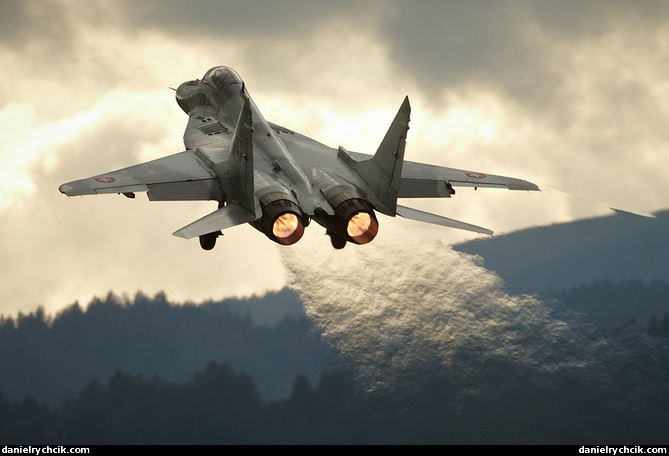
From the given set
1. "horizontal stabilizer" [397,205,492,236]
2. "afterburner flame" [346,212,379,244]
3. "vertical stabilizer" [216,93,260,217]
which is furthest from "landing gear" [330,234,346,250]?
"vertical stabilizer" [216,93,260,217]

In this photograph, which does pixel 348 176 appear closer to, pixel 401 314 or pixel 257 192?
pixel 257 192

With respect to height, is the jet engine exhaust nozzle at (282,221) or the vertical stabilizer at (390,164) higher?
the vertical stabilizer at (390,164)

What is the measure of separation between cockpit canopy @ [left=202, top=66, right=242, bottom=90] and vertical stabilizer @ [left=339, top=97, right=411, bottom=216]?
8.69 meters

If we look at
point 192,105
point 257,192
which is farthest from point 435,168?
point 192,105

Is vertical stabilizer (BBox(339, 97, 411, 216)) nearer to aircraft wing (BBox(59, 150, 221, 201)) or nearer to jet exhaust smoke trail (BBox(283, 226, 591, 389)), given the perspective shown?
aircraft wing (BBox(59, 150, 221, 201))

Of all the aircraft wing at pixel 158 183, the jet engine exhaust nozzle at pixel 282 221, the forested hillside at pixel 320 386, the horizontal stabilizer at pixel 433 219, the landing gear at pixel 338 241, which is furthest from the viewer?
the forested hillside at pixel 320 386

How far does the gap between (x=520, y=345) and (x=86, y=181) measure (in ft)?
56.7

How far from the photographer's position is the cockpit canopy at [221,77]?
1217 inches

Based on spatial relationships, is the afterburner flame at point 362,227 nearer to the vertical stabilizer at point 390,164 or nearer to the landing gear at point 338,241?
Result: the vertical stabilizer at point 390,164

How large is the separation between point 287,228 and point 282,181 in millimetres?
2211

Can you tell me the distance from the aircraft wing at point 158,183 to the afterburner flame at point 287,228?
340 cm

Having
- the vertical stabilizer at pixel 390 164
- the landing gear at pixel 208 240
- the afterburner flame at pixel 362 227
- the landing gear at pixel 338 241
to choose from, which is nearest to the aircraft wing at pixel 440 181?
the landing gear at pixel 338 241

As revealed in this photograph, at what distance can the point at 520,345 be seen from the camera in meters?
31.8

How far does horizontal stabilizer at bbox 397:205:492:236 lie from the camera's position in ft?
75.9
